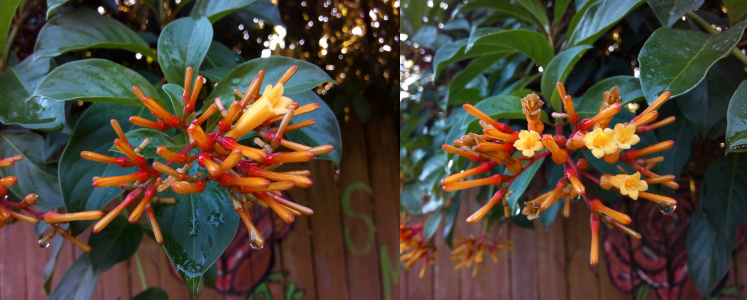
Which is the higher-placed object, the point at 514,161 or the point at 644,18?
the point at 644,18

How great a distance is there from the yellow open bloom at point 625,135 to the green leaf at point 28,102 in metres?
0.43

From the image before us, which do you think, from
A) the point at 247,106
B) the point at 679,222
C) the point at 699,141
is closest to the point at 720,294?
the point at 679,222

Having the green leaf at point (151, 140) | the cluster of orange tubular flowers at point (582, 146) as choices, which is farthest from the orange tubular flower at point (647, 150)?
the green leaf at point (151, 140)

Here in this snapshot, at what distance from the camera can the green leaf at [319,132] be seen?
0.44 meters

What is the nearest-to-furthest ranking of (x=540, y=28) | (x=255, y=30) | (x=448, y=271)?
(x=540, y=28)
(x=255, y=30)
(x=448, y=271)

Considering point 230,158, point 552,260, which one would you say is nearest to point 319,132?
point 230,158

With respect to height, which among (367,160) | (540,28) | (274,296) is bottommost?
(274,296)

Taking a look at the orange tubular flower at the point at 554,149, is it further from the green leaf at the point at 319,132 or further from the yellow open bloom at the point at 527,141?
the green leaf at the point at 319,132

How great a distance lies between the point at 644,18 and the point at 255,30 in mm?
629

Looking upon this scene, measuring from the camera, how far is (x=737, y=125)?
327 millimetres

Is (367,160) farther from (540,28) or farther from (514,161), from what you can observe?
(514,161)

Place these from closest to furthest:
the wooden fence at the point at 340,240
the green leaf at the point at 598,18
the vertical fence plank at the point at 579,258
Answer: the green leaf at the point at 598,18 < the vertical fence plank at the point at 579,258 < the wooden fence at the point at 340,240

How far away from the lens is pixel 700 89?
46cm

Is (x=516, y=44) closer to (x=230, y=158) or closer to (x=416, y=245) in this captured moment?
(x=230, y=158)
